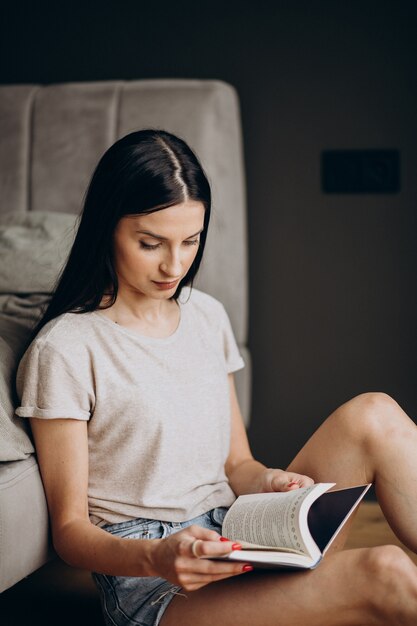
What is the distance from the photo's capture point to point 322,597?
Result: 1.13 metres

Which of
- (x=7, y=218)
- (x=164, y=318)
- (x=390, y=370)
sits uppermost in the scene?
(x=7, y=218)

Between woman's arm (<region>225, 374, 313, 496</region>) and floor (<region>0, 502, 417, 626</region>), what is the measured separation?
0.43 m

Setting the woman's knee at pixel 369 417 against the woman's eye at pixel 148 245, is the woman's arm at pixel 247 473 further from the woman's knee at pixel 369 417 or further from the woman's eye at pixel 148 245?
the woman's eye at pixel 148 245

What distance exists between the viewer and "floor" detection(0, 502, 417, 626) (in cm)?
167

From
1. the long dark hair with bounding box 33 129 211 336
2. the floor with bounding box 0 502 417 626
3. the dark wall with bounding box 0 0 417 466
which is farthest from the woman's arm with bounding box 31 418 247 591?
the dark wall with bounding box 0 0 417 466

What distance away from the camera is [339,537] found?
1.38m

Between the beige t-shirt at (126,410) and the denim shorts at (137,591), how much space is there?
2 cm

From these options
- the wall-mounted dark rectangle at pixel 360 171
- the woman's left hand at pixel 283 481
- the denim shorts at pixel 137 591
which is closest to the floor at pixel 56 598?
the denim shorts at pixel 137 591

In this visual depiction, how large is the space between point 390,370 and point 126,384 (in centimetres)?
114

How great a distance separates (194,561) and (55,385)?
14.6 inches

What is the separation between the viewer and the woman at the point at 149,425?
3.90ft

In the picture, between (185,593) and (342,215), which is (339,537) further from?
(342,215)

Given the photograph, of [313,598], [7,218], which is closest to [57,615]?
[313,598]

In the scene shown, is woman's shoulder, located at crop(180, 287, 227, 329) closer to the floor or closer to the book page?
the book page
